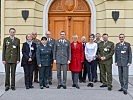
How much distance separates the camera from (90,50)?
44.1 ft

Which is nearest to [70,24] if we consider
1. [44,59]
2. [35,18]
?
[35,18]

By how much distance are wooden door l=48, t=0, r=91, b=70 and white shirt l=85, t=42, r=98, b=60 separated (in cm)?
480

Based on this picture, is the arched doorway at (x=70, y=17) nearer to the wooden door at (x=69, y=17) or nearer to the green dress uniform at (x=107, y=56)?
the wooden door at (x=69, y=17)

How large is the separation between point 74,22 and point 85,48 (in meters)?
5.05

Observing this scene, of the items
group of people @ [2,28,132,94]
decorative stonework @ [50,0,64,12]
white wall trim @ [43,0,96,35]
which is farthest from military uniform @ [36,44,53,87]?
decorative stonework @ [50,0,64,12]

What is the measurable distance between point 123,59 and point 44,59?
269cm

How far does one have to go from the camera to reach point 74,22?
60.3ft

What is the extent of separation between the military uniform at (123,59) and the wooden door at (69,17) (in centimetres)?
615

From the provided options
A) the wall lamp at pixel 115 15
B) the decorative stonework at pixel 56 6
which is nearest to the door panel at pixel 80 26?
the decorative stonework at pixel 56 6

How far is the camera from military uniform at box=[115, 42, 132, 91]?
12.1 metres

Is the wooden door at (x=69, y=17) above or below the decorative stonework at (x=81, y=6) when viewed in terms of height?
below

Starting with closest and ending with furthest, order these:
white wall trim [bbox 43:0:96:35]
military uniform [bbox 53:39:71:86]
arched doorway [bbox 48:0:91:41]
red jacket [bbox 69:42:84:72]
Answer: military uniform [bbox 53:39:71:86] < red jacket [bbox 69:42:84:72] < white wall trim [bbox 43:0:96:35] < arched doorway [bbox 48:0:91:41]

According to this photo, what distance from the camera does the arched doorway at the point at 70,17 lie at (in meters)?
18.3

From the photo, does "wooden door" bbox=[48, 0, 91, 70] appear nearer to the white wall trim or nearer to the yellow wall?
the white wall trim
